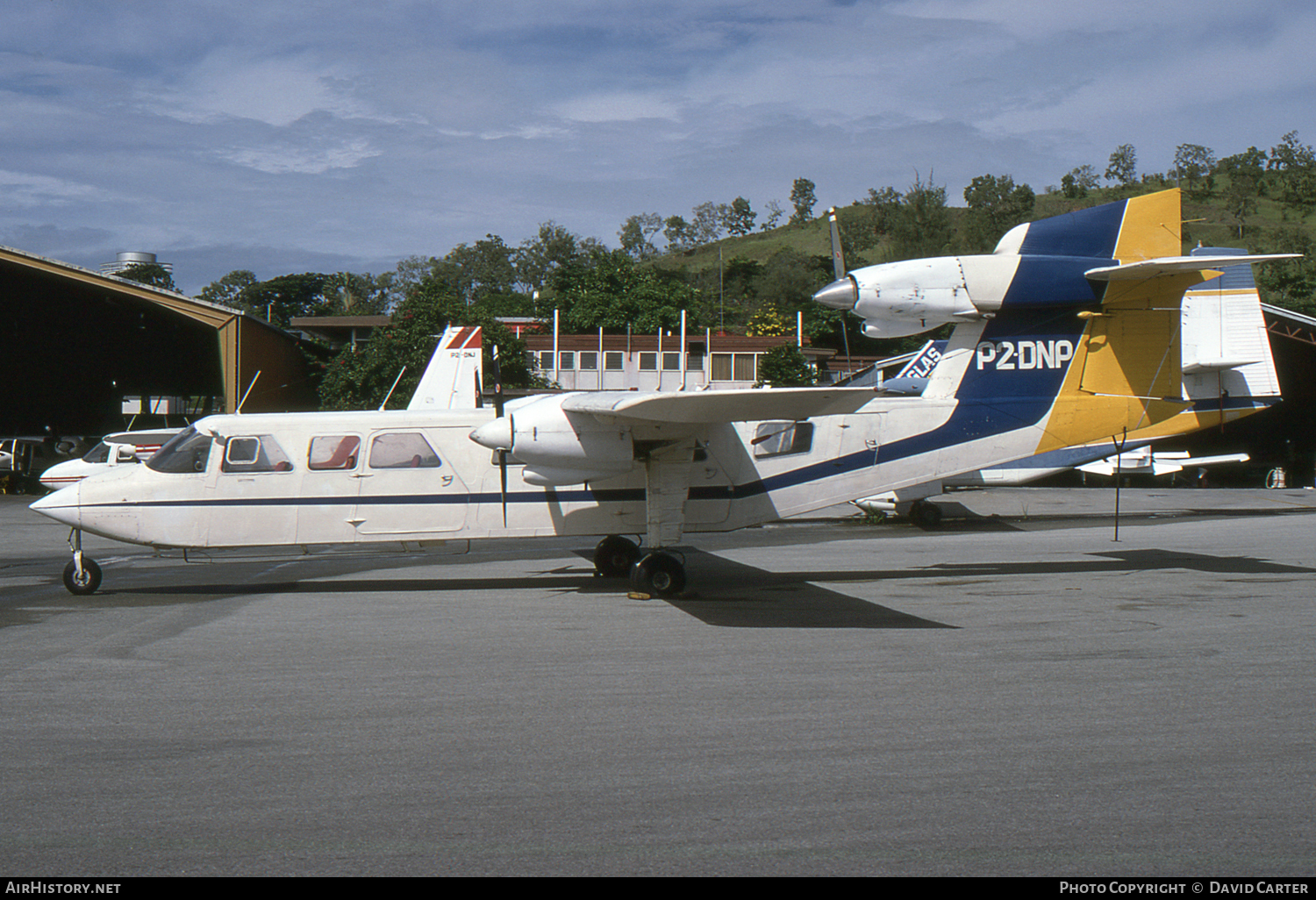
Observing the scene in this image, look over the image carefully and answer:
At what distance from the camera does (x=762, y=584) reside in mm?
12617

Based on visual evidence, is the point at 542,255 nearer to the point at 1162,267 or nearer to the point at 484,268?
the point at 484,268

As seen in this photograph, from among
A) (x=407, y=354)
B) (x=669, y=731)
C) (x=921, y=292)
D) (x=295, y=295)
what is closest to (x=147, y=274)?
(x=295, y=295)

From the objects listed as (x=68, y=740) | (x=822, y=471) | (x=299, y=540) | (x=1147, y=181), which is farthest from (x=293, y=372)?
(x=1147, y=181)

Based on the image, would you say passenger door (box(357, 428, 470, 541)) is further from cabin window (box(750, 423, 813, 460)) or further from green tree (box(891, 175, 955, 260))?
green tree (box(891, 175, 955, 260))

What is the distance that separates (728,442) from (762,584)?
191cm

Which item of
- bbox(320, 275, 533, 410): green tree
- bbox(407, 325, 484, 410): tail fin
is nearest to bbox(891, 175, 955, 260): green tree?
bbox(320, 275, 533, 410): green tree

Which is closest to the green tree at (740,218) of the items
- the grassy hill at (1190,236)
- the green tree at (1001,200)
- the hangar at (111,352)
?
the grassy hill at (1190,236)

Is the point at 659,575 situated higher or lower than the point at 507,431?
lower

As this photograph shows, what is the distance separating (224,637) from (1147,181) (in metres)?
152

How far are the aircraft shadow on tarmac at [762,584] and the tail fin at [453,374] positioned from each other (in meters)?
6.16

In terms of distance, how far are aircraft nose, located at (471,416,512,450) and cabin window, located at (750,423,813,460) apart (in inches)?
132

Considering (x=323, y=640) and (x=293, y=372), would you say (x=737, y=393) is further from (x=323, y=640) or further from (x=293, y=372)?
(x=293, y=372)
